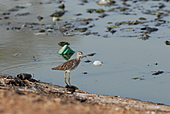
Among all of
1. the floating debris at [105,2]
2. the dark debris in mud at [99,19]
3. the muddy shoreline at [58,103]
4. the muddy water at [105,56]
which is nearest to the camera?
the muddy shoreline at [58,103]

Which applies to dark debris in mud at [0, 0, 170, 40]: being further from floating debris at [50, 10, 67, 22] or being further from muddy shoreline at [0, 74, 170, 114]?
muddy shoreline at [0, 74, 170, 114]

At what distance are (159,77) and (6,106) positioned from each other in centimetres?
543

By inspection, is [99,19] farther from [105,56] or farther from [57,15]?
[105,56]

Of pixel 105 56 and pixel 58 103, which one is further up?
pixel 58 103

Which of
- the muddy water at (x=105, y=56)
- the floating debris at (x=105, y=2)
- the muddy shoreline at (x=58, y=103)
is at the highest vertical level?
the muddy shoreline at (x=58, y=103)

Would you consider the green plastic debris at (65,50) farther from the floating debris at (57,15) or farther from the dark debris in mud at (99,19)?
the floating debris at (57,15)

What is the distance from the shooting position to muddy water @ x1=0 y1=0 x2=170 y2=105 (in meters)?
9.49

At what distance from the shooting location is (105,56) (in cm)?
1206

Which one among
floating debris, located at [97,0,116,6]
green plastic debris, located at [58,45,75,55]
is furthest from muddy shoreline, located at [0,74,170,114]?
floating debris, located at [97,0,116,6]

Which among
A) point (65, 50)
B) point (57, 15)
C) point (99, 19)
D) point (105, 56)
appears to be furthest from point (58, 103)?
point (57, 15)

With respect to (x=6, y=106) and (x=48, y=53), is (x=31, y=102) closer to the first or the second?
(x=6, y=106)

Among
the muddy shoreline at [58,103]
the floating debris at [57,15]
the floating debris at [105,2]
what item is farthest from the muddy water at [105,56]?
the floating debris at [105,2]

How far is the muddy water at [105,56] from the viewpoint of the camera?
9492 millimetres

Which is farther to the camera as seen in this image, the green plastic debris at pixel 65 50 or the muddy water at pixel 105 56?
the green plastic debris at pixel 65 50
